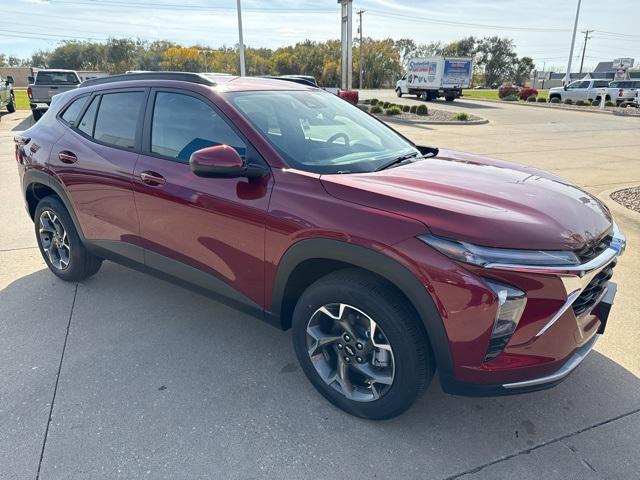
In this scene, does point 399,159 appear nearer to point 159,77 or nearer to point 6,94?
point 159,77

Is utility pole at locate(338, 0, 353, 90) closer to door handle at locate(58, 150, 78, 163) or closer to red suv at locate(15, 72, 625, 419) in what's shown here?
red suv at locate(15, 72, 625, 419)

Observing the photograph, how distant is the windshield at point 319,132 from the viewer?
2.74 m

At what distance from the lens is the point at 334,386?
2574mm

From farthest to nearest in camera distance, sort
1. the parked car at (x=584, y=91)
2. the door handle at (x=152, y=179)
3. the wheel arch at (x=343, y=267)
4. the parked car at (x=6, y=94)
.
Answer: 1. the parked car at (x=584, y=91)
2. the parked car at (x=6, y=94)
3. the door handle at (x=152, y=179)
4. the wheel arch at (x=343, y=267)

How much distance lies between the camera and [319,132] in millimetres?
3084

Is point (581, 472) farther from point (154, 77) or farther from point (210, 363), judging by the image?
point (154, 77)

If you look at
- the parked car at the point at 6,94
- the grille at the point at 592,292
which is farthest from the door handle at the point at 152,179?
the parked car at the point at 6,94

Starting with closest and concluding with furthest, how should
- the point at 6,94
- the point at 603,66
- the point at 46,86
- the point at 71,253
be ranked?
the point at 71,253
the point at 46,86
the point at 6,94
the point at 603,66

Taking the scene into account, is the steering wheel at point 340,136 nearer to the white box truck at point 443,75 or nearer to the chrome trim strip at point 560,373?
the chrome trim strip at point 560,373

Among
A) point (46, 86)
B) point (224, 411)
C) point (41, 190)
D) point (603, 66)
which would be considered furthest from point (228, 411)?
point (603, 66)

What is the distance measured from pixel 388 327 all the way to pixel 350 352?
1.16 ft

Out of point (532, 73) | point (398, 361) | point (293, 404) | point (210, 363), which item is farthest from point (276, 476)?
point (532, 73)

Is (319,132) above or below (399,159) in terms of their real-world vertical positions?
above

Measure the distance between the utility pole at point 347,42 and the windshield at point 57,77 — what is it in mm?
13975
